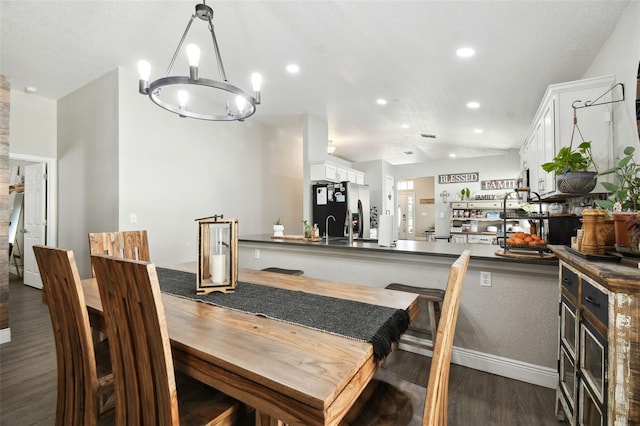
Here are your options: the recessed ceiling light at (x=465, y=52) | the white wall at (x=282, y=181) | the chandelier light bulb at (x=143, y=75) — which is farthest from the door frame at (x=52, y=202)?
the recessed ceiling light at (x=465, y=52)

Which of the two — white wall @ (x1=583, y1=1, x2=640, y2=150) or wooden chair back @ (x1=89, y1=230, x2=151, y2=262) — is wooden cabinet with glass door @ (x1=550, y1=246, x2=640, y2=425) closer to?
white wall @ (x1=583, y1=1, x2=640, y2=150)

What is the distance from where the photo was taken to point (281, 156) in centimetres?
597

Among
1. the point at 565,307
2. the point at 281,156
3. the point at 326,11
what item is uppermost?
the point at 326,11

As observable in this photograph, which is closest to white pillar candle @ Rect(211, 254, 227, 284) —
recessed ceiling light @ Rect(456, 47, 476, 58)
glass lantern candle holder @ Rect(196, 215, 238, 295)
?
glass lantern candle holder @ Rect(196, 215, 238, 295)

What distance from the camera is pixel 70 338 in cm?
130

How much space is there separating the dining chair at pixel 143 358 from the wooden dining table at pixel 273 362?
4.0 inches

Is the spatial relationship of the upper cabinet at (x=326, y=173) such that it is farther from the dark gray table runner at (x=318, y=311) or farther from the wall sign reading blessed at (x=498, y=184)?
the wall sign reading blessed at (x=498, y=184)

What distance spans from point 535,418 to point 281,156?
532 cm

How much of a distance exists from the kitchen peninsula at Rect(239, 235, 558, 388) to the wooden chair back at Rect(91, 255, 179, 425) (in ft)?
6.38

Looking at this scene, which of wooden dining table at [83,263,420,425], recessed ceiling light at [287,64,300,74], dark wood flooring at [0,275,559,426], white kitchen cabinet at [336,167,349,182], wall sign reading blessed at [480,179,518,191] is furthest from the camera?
wall sign reading blessed at [480,179,518,191]

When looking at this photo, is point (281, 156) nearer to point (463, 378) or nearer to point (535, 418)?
point (463, 378)

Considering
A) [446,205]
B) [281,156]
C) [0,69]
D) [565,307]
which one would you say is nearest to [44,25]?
[0,69]

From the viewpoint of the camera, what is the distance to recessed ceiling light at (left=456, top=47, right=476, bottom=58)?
2798mm

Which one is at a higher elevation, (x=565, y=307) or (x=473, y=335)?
(x=565, y=307)
